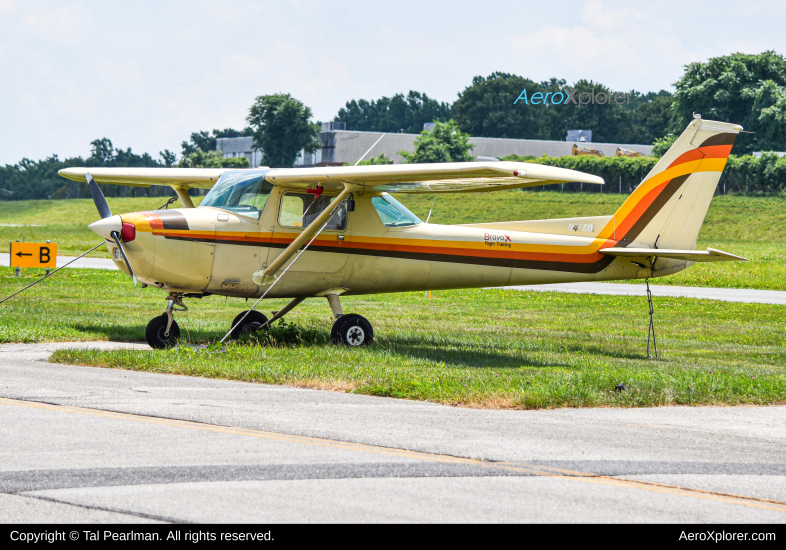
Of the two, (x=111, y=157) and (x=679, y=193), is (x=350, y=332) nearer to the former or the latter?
(x=679, y=193)

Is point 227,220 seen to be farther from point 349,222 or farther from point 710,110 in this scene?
point 710,110

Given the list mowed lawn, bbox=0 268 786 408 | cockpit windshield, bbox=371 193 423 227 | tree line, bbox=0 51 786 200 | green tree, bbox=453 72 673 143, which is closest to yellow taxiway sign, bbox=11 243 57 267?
mowed lawn, bbox=0 268 786 408

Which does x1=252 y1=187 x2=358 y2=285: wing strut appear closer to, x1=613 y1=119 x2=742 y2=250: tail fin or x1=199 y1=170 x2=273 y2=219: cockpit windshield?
x1=199 y1=170 x2=273 y2=219: cockpit windshield

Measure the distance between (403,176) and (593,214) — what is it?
178 feet

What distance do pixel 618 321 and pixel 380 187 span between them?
793 cm

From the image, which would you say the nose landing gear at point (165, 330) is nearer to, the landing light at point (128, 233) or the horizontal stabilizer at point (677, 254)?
the landing light at point (128, 233)

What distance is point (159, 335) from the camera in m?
13.6

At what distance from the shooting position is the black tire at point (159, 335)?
532 inches

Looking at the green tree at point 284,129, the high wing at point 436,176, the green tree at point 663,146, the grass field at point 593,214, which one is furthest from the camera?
the green tree at point 284,129

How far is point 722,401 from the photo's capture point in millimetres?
9773

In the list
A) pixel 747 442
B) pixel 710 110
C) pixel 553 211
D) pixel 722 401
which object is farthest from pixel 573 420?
pixel 710 110

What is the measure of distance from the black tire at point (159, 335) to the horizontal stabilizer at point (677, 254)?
7185 millimetres

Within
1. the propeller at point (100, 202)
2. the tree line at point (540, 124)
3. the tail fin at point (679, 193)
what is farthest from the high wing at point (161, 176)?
the tree line at point (540, 124)

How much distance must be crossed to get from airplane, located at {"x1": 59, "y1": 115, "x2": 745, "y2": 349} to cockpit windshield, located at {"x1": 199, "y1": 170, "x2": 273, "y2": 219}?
2 cm
